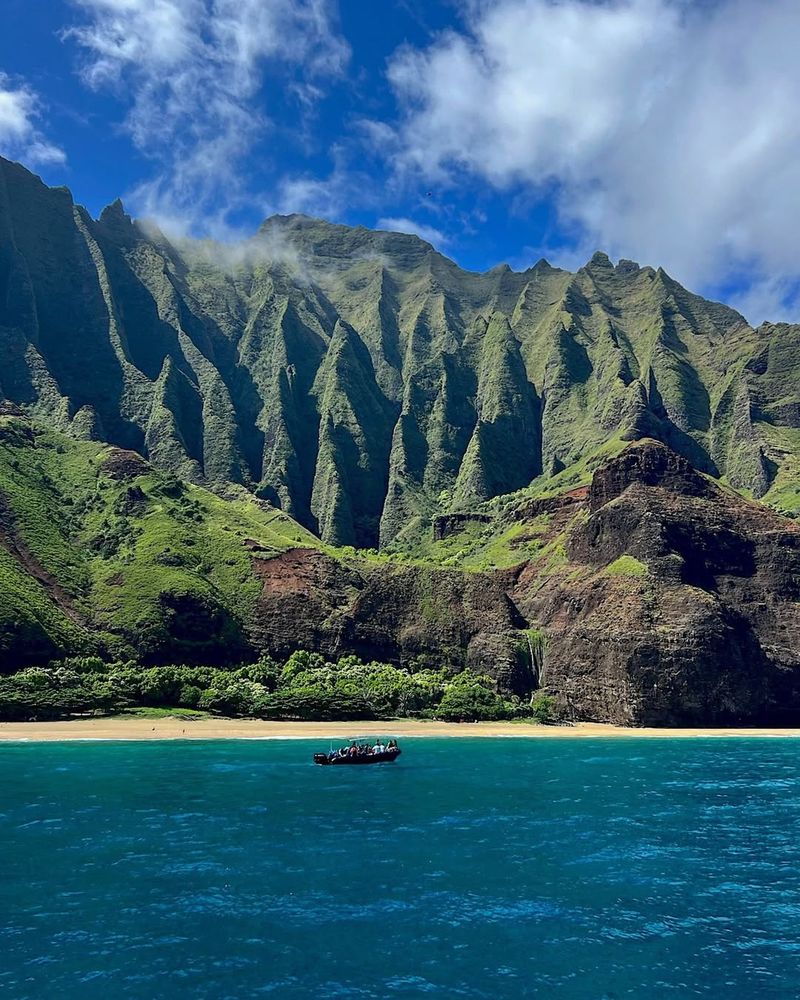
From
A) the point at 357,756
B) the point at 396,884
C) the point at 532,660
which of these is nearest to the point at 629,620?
the point at 532,660

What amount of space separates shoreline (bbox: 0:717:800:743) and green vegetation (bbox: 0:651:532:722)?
373cm

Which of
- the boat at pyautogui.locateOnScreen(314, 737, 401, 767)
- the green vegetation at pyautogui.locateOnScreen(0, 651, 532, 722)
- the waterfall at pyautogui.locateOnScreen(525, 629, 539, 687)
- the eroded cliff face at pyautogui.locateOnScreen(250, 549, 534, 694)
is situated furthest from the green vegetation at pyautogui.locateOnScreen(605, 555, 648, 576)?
the boat at pyautogui.locateOnScreen(314, 737, 401, 767)

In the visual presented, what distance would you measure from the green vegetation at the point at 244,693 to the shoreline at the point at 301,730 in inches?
147

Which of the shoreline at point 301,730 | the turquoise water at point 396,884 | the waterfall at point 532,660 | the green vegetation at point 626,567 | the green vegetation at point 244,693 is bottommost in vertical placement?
the turquoise water at point 396,884

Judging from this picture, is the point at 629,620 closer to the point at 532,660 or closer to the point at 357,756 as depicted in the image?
the point at 532,660

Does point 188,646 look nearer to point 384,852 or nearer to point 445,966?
point 384,852

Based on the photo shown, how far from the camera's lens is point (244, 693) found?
15500cm

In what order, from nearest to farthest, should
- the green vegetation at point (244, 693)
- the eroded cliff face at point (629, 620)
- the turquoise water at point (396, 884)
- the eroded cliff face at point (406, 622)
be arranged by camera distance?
the turquoise water at point (396, 884)
the green vegetation at point (244, 693)
the eroded cliff face at point (629, 620)
the eroded cliff face at point (406, 622)

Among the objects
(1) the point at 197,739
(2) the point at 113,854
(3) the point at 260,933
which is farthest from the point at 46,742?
(3) the point at 260,933

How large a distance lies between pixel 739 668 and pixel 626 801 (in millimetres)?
95076

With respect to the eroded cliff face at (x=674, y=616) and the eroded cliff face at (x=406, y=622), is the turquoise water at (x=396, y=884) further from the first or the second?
the eroded cliff face at (x=406, y=622)

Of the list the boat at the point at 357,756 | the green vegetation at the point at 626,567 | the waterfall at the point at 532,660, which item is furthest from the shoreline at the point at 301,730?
the green vegetation at the point at 626,567

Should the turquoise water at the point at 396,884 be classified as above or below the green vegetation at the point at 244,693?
below

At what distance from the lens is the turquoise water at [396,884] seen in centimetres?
3709
